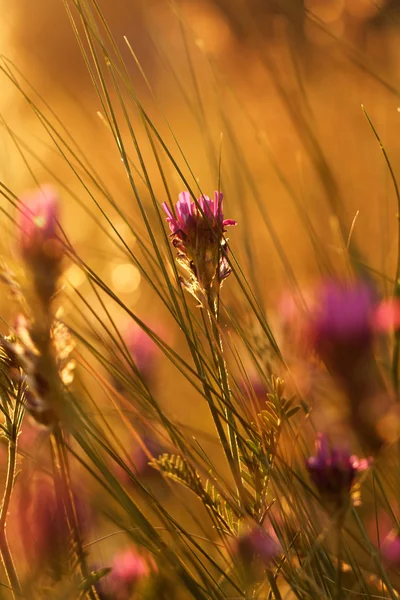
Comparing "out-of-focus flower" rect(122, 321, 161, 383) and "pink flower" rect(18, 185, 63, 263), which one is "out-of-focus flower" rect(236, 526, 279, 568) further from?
"out-of-focus flower" rect(122, 321, 161, 383)

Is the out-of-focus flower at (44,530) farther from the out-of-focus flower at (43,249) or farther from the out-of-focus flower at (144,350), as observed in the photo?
the out-of-focus flower at (144,350)

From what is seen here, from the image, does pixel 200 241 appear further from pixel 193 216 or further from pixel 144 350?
pixel 144 350

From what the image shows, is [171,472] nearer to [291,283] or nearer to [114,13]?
[291,283]

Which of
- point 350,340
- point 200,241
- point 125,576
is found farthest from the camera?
point 125,576

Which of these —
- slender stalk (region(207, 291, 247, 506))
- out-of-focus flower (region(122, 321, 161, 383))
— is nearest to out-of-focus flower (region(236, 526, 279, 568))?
slender stalk (region(207, 291, 247, 506))

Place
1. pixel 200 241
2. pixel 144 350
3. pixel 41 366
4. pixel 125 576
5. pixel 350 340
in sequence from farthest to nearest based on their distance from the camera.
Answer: pixel 144 350 → pixel 125 576 → pixel 200 241 → pixel 41 366 → pixel 350 340

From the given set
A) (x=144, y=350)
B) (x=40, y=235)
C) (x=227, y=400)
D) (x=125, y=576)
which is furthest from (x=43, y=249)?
(x=144, y=350)
